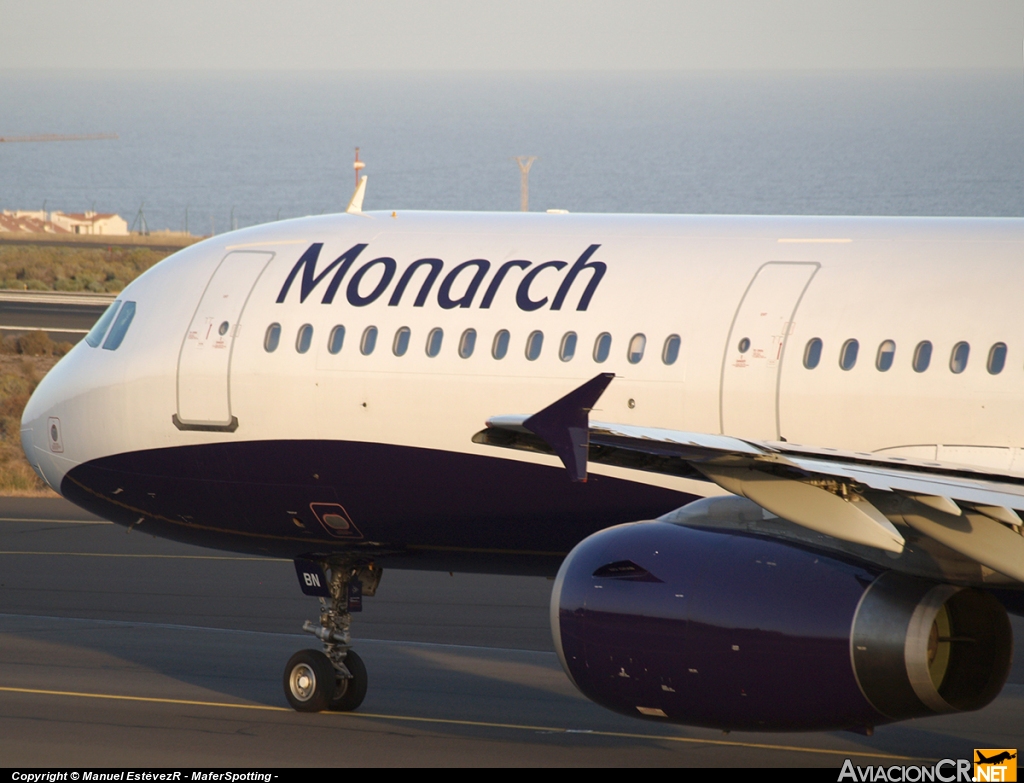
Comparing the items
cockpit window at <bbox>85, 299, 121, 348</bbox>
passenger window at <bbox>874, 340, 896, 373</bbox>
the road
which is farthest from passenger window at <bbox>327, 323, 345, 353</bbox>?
the road

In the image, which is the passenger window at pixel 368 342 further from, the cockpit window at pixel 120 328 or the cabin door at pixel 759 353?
the cabin door at pixel 759 353

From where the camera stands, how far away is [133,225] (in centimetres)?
18762

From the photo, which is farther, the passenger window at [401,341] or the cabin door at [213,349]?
the cabin door at [213,349]

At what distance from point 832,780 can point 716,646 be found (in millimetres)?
2818

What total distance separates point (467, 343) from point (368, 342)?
108 cm

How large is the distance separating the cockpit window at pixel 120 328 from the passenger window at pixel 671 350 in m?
6.10

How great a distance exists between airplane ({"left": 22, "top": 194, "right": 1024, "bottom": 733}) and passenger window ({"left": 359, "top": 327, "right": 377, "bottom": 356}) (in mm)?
43

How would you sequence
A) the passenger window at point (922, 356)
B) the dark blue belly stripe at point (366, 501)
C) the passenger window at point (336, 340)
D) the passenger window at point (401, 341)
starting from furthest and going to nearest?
the passenger window at point (336, 340)
the passenger window at point (401, 341)
the dark blue belly stripe at point (366, 501)
the passenger window at point (922, 356)

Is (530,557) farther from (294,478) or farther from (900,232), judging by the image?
(900,232)

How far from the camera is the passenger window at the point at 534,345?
46.5 ft

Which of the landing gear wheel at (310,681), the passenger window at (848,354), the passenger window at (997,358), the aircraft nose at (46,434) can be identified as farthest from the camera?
the aircraft nose at (46,434)

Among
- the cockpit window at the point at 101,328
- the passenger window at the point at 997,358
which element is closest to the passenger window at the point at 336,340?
the cockpit window at the point at 101,328

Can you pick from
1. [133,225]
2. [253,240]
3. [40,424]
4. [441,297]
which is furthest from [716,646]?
[133,225]

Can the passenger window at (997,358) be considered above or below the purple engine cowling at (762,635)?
above
